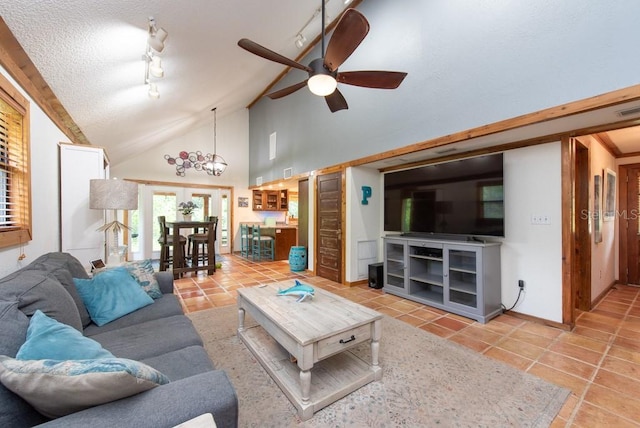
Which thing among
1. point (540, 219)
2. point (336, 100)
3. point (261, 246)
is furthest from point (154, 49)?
point (261, 246)

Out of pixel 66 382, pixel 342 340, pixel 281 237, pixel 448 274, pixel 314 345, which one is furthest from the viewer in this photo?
pixel 281 237

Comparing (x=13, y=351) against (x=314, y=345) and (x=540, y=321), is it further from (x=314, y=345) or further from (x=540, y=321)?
(x=540, y=321)

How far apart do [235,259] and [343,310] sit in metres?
5.38

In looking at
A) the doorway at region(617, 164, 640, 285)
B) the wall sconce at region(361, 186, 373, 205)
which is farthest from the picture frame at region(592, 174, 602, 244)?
the wall sconce at region(361, 186, 373, 205)

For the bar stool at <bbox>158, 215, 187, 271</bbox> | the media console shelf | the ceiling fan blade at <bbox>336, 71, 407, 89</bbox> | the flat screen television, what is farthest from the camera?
the bar stool at <bbox>158, 215, 187, 271</bbox>

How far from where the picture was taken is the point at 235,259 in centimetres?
686

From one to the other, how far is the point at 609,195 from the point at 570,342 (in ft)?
10.1

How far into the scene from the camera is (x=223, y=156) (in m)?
7.68

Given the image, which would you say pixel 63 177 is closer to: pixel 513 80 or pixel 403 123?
pixel 403 123

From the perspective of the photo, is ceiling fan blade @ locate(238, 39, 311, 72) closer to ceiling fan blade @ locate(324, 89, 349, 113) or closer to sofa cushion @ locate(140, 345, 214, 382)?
ceiling fan blade @ locate(324, 89, 349, 113)

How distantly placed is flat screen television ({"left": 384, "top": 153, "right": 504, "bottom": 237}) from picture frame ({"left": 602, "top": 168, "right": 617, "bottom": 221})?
222cm

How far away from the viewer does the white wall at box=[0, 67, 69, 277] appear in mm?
2043

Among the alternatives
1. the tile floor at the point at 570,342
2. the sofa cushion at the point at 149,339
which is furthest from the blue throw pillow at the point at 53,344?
the tile floor at the point at 570,342

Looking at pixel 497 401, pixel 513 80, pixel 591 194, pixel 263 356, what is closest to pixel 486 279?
pixel 497 401
